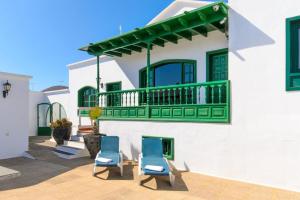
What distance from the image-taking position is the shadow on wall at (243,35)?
5.69 m

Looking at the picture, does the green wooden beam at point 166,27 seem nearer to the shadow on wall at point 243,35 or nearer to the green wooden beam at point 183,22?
the green wooden beam at point 183,22

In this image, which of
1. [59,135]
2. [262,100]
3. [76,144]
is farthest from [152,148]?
[59,135]

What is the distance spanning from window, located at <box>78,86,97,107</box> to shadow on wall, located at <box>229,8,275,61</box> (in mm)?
8162

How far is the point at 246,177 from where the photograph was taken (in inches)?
227

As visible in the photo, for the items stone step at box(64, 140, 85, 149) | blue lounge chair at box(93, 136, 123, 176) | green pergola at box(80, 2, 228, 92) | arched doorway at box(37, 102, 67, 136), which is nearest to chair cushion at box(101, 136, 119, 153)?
blue lounge chair at box(93, 136, 123, 176)

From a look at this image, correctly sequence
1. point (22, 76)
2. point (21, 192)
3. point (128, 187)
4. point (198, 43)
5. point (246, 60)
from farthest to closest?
1. point (22, 76)
2. point (198, 43)
3. point (246, 60)
4. point (128, 187)
5. point (21, 192)

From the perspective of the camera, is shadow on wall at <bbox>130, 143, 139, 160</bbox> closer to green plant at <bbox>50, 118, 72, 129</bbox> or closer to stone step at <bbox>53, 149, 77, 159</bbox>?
stone step at <bbox>53, 149, 77, 159</bbox>

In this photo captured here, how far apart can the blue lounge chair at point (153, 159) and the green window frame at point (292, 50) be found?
11.9 feet

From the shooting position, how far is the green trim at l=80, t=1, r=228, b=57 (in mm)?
6332

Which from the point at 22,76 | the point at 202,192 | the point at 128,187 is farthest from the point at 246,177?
the point at 22,76

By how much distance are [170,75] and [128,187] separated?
5190 mm

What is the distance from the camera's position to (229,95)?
6.14 meters

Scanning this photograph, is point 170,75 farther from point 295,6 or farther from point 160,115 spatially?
point 295,6

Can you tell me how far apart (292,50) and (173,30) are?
3.56m
